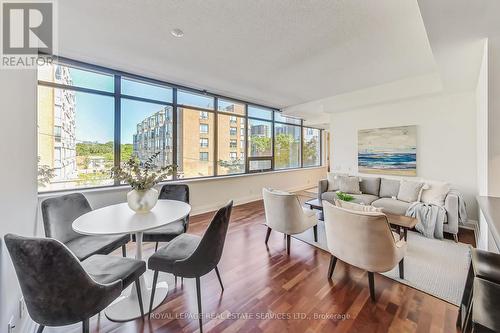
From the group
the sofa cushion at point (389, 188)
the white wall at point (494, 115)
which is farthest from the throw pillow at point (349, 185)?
the white wall at point (494, 115)

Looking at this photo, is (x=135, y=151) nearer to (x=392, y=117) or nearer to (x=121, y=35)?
(x=121, y=35)

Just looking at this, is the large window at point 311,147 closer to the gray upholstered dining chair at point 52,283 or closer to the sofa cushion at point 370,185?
the sofa cushion at point 370,185

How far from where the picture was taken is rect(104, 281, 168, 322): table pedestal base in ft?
5.57

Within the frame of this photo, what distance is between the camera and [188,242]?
6.38ft

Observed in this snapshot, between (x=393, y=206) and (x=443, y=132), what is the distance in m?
1.82

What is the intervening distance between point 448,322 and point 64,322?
2.67 m

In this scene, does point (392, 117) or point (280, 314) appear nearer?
point (280, 314)

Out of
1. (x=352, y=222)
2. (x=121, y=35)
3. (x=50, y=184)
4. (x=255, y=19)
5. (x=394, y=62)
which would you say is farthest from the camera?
(x=394, y=62)

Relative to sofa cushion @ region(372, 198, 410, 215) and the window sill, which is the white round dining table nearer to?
the window sill

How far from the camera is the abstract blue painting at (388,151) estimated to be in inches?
168

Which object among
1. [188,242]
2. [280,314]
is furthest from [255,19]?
[280,314]

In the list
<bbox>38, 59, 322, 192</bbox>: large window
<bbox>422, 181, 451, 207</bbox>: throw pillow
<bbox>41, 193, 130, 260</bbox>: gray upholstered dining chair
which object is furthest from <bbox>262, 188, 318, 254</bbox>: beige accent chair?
<bbox>38, 59, 322, 192</bbox>: large window

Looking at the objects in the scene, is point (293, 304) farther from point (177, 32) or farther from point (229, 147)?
point (229, 147)

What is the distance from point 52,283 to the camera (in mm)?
1099
